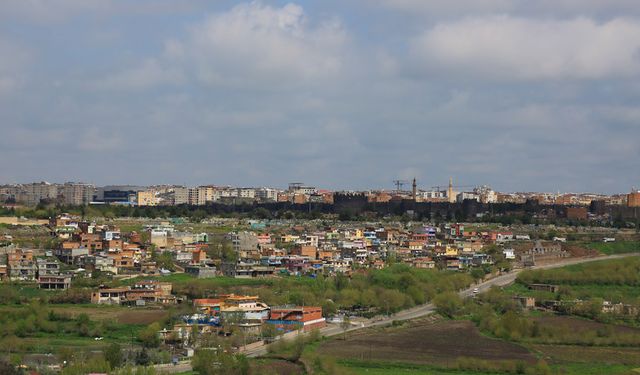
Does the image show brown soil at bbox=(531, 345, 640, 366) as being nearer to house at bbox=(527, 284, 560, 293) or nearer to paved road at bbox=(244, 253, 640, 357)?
paved road at bbox=(244, 253, 640, 357)

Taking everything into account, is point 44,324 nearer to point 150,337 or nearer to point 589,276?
point 150,337

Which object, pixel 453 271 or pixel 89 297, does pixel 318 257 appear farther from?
pixel 89 297

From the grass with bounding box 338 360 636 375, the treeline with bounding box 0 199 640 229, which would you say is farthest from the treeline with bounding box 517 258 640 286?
the treeline with bounding box 0 199 640 229

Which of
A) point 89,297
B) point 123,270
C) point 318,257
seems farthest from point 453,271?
point 89,297

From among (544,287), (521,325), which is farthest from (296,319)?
(544,287)

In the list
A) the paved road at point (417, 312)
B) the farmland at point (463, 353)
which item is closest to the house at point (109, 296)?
the paved road at point (417, 312)
